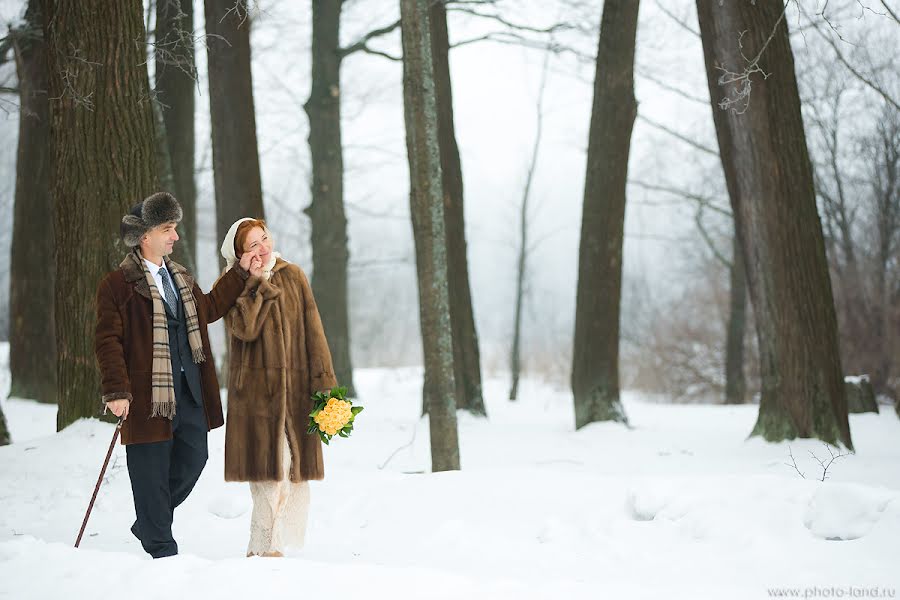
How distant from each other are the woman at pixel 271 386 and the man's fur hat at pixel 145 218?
15.9 inches

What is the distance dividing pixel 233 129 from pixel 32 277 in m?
4.40

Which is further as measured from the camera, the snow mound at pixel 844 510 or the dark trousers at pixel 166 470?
the snow mound at pixel 844 510

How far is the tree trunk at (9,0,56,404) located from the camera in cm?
1250

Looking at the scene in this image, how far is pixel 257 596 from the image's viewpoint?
367cm

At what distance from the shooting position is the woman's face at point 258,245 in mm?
4895

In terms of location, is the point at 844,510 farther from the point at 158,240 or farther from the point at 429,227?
the point at 158,240

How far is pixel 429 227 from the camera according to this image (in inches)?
283

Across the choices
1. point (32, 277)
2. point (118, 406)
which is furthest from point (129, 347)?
point (32, 277)

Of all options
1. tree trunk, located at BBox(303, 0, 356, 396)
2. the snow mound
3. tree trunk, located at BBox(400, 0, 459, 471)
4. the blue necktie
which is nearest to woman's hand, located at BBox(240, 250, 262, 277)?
the blue necktie

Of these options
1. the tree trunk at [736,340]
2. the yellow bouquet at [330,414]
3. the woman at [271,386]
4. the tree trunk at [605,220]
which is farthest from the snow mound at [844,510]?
the tree trunk at [736,340]

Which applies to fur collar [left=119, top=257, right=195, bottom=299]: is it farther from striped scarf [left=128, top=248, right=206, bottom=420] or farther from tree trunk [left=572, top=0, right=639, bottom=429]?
tree trunk [left=572, top=0, right=639, bottom=429]

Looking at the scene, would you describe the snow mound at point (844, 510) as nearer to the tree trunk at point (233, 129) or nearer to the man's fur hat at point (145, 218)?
the man's fur hat at point (145, 218)

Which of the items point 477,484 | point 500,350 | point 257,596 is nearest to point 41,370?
point 477,484

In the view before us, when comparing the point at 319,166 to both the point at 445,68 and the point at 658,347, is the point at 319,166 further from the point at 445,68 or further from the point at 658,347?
the point at 658,347
